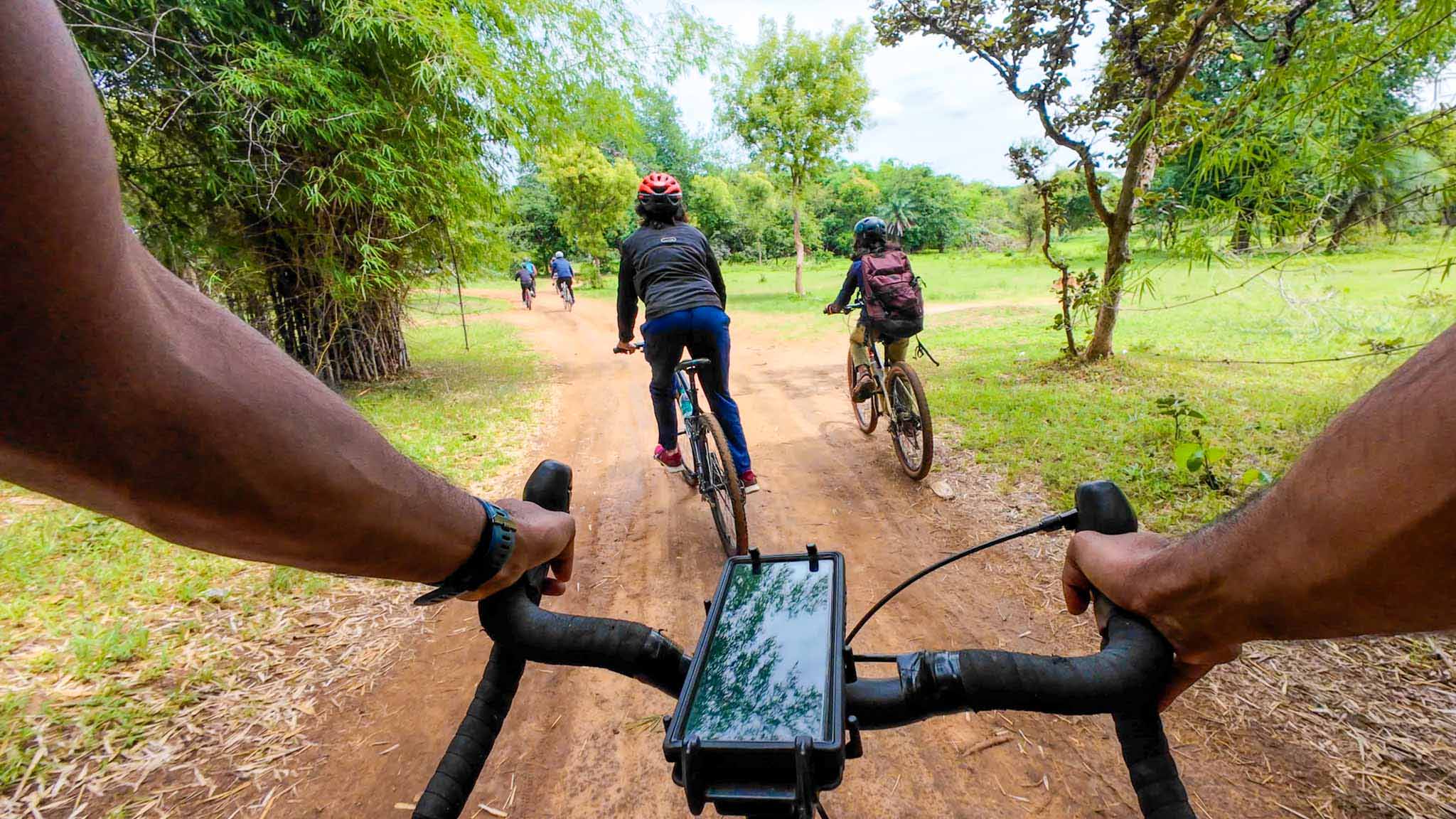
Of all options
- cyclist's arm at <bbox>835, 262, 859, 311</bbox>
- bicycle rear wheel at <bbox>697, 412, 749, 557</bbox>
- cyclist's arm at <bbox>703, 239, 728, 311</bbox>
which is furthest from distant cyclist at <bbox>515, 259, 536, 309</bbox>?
bicycle rear wheel at <bbox>697, 412, 749, 557</bbox>

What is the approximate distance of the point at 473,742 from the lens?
38.8 inches

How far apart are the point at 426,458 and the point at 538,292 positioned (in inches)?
887

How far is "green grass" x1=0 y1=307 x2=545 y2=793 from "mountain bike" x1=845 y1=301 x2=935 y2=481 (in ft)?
11.7

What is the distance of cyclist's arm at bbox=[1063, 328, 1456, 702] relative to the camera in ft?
1.74

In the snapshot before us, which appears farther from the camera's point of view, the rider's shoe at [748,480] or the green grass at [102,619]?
the rider's shoe at [748,480]

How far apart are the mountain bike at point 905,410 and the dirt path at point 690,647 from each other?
230 mm

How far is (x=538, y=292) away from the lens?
87.0ft

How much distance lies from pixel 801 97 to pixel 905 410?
46.8 ft

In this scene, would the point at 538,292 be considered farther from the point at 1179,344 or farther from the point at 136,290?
the point at 136,290

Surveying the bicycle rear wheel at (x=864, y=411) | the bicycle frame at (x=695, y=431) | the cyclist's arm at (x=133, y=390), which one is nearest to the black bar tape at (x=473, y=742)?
the cyclist's arm at (x=133, y=390)

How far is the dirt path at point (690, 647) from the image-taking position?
83.7 inches

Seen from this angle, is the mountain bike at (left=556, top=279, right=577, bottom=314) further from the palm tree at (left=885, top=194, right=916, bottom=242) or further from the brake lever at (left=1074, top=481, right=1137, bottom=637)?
the palm tree at (left=885, top=194, right=916, bottom=242)

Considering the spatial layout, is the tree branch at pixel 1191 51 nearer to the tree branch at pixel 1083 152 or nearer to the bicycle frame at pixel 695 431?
the tree branch at pixel 1083 152

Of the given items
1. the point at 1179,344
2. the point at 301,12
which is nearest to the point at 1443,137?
the point at 1179,344
